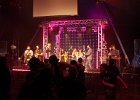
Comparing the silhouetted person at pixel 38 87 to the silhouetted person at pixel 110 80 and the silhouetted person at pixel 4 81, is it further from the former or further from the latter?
the silhouetted person at pixel 110 80

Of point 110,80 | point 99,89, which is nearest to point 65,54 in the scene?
point 99,89

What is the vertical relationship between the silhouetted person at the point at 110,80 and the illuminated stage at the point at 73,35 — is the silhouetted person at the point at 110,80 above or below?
below

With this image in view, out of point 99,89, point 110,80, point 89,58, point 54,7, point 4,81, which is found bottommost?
point 99,89

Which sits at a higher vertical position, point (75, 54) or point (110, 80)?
point (75, 54)

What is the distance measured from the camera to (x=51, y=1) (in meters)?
20.6

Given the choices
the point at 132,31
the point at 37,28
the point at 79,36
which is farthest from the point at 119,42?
the point at 37,28

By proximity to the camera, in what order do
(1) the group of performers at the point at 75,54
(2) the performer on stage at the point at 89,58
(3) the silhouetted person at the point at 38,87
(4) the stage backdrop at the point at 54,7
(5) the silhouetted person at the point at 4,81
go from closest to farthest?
(3) the silhouetted person at the point at 38,87 < (5) the silhouetted person at the point at 4,81 < (1) the group of performers at the point at 75,54 < (2) the performer on stage at the point at 89,58 < (4) the stage backdrop at the point at 54,7

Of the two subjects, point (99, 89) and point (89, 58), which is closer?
point (99, 89)

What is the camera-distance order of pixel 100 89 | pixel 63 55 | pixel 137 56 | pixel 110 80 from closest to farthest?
1. pixel 110 80
2. pixel 100 89
3. pixel 137 56
4. pixel 63 55

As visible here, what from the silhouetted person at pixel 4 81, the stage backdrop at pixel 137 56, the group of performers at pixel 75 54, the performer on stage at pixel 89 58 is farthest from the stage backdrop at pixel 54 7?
the silhouetted person at pixel 4 81

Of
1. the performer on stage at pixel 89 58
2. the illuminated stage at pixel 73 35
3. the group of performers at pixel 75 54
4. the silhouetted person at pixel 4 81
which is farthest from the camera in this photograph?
the illuminated stage at pixel 73 35

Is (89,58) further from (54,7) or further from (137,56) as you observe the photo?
(54,7)

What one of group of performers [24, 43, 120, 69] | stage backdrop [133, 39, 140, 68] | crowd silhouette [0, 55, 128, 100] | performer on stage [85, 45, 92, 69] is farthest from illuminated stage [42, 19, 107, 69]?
crowd silhouette [0, 55, 128, 100]

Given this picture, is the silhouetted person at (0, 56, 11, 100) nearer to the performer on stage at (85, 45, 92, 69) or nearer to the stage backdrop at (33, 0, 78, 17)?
the performer on stage at (85, 45, 92, 69)
